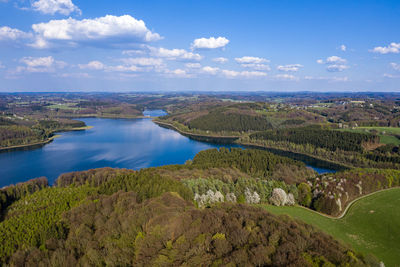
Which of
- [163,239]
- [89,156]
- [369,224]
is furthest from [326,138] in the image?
[163,239]

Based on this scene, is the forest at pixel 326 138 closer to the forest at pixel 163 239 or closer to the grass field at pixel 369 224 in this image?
the grass field at pixel 369 224

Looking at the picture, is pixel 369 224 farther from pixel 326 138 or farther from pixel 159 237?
pixel 326 138

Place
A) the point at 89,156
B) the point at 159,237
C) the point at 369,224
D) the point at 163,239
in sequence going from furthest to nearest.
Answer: the point at 89,156 < the point at 369,224 < the point at 159,237 < the point at 163,239

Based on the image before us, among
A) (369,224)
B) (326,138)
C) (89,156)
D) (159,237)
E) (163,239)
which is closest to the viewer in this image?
(163,239)

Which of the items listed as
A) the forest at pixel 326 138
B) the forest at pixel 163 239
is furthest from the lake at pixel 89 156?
the forest at pixel 163 239

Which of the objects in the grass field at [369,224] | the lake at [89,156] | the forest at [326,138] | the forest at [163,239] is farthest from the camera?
the forest at [326,138]

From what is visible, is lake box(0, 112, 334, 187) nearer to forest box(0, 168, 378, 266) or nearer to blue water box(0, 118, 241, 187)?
blue water box(0, 118, 241, 187)

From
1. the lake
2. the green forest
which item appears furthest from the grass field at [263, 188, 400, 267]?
the lake

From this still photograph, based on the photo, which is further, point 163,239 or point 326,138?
point 326,138

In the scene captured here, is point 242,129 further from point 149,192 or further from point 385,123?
point 149,192
